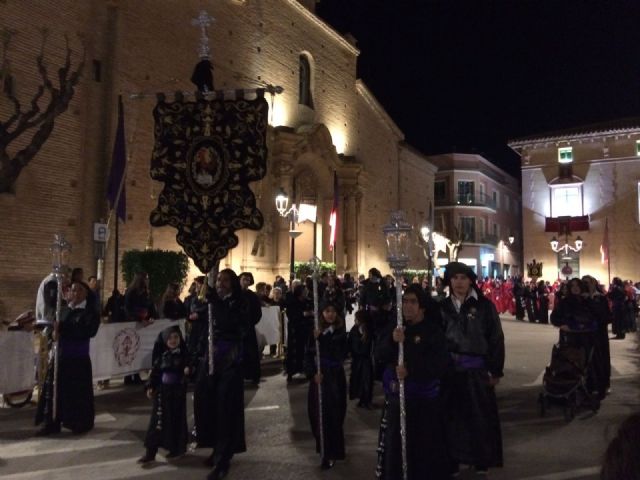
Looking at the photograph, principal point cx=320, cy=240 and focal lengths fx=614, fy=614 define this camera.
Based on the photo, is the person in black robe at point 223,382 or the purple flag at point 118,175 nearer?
the person in black robe at point 223,382

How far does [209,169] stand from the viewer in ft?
23.6

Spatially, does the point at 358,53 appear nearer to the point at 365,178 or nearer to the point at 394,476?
the point at 365,178

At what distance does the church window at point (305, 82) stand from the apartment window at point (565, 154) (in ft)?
69.4

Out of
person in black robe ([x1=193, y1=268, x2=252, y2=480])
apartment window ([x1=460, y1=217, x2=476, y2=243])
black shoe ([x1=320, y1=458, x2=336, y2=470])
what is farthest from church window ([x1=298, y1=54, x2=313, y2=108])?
apartment window ([x1=460, y1=217, x2=476, y2=243])

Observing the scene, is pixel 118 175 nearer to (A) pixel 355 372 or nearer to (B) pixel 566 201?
(A) pixel 355 372

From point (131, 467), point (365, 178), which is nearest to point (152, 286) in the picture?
point (131, 467)

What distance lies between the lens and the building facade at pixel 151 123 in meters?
15.6

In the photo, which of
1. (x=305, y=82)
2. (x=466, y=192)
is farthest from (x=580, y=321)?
(x=466, y=192)

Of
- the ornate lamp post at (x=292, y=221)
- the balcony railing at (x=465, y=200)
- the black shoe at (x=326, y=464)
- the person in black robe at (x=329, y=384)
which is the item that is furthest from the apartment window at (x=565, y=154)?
the black shoe at (x=326, y=464)

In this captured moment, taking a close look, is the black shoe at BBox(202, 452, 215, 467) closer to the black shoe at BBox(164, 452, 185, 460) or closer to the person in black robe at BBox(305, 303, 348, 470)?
the black shoe at BBox(164, 452, 185, 460)

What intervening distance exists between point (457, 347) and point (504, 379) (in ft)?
21.4

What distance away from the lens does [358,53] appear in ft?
113

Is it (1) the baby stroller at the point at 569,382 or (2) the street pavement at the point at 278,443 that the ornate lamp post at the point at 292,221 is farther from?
(1) the baby stroller at the point at 569,382

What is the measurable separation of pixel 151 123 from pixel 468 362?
53.1 ft
